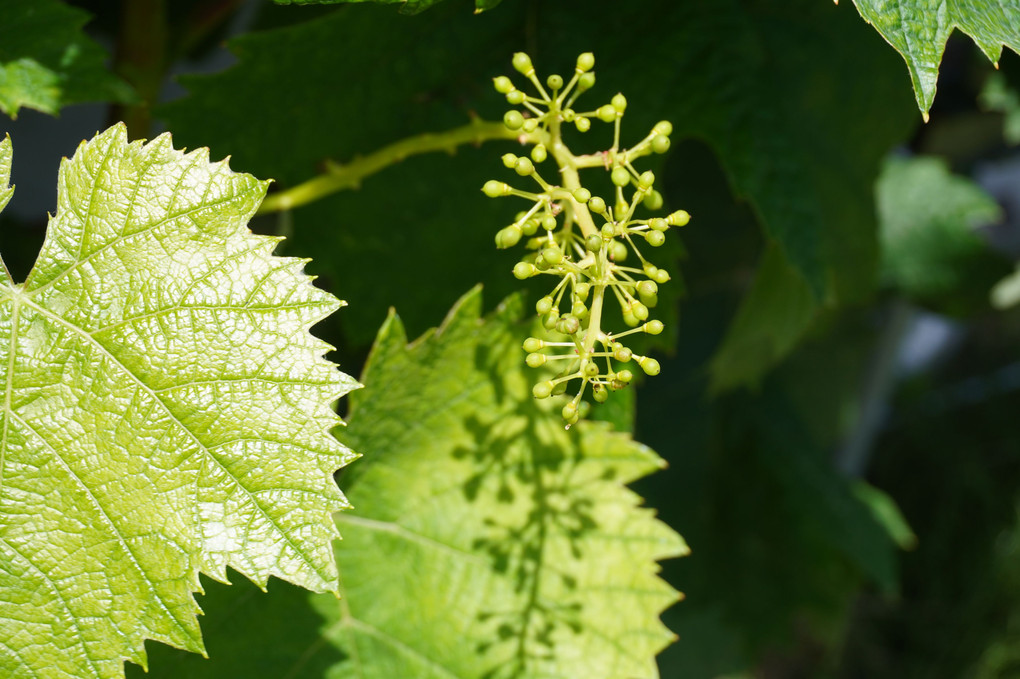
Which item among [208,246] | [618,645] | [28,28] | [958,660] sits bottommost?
[958,660]

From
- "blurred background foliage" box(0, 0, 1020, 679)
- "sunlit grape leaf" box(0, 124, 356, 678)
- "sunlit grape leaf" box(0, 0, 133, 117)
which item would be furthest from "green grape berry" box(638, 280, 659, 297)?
"sunlit grape leaf" box(0, 0, 133, 117)

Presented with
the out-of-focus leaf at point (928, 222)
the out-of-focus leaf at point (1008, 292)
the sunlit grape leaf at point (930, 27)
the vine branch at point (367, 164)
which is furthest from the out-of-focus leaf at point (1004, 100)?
the vine branch at point (367, 164)

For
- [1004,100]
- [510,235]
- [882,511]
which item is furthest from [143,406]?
[882,511]

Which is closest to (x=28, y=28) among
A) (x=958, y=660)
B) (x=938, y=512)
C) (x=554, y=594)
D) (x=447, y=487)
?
(x=447, y=487)

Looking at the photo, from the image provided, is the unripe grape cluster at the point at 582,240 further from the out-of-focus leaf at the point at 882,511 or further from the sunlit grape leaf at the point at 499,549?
the out-of-focus leaf at the point at 882,511

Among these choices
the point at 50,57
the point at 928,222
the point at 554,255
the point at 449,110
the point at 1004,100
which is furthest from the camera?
the point at 928,222

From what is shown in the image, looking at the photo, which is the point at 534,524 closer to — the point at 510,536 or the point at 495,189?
the point at 510,536

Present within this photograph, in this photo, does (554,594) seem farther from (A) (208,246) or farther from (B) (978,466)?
(B) (978,466)
